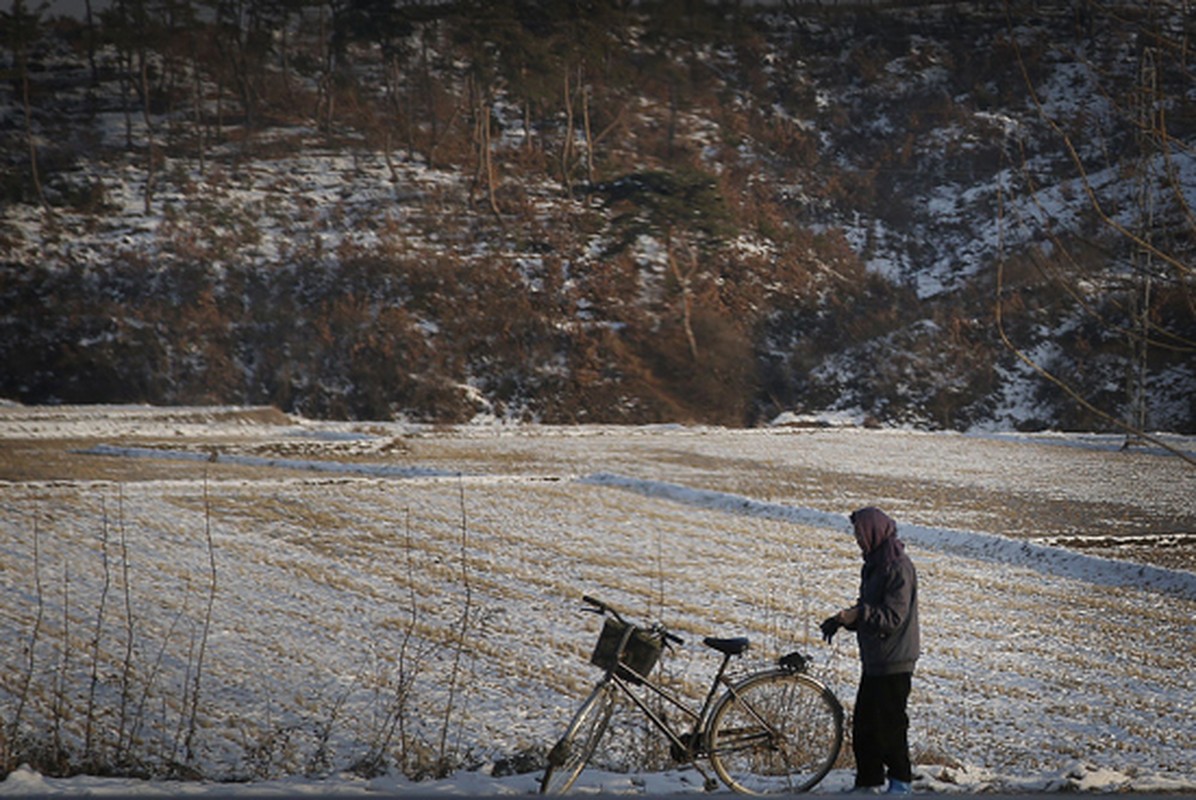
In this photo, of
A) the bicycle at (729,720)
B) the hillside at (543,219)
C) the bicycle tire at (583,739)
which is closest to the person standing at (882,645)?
the bicycle at (729,720)

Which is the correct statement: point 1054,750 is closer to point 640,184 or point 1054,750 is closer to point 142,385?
point 142,385

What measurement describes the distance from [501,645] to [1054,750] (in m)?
4.10

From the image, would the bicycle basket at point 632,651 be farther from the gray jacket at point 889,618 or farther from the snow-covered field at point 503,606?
the gray jacket at point 889,618

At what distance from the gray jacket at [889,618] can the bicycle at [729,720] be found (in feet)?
0.94

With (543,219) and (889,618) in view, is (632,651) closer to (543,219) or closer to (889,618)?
(889,618)

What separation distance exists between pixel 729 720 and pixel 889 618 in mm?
848

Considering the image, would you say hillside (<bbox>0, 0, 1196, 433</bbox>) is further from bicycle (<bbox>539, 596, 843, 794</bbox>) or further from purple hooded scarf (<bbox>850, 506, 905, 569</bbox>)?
purple hooded scarf (<bbox>850, 506, 905, 569</bbox>)

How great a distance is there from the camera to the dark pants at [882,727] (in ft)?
16.8

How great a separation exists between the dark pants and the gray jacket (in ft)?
0.25

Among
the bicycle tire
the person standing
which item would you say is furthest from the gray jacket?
the bicycle tire

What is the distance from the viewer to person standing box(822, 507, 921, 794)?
4.97 meters

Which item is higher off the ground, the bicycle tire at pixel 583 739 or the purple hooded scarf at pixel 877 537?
the purple hooded scarf at pixel 877 537

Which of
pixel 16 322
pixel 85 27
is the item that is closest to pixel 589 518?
pixel 16 322

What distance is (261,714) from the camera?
6984mm
